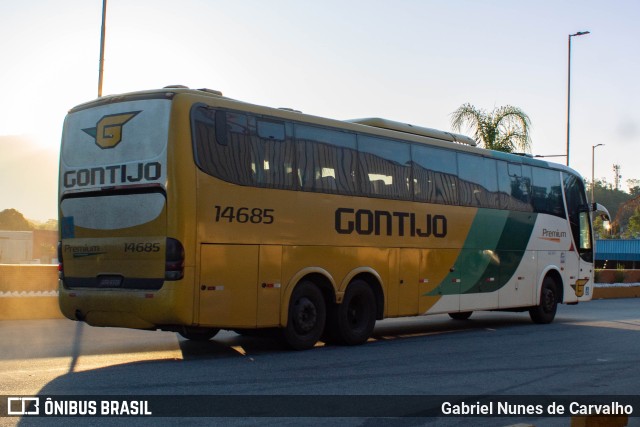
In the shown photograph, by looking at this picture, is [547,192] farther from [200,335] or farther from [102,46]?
[102,46]

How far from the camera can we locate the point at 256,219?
12.5 meters

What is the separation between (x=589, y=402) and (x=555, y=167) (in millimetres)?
12078

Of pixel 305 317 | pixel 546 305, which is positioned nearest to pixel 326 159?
pixel 305 317

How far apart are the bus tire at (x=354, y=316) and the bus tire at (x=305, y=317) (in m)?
0.36

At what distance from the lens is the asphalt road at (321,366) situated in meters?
9.13

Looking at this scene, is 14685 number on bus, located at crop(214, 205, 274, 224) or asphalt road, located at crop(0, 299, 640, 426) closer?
asphalt road, located at crop(0, 299, 640, 426)

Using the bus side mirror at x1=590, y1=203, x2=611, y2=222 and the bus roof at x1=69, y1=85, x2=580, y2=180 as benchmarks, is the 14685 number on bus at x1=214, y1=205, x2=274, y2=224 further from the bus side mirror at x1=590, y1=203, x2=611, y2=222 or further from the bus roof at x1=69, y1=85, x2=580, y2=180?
the bus side mirror at x1=590, y1=203, x2=611, y2=222

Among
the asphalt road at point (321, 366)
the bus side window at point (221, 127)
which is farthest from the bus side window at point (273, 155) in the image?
the asphalt road at point (321, 366)

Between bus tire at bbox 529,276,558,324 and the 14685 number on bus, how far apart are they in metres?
9.19

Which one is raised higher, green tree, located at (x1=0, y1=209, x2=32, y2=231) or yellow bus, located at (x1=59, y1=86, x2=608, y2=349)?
green tree, located at (x1=0, y1=209, x2=32, y2=231)

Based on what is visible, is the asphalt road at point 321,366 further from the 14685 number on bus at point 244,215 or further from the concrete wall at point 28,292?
the 14685 number on bus at point 244,215

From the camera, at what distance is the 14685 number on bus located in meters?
11.9

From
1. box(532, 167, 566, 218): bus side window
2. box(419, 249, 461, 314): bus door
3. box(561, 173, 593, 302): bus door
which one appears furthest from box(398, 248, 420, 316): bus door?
box(561, 173, 593, 302): bus door

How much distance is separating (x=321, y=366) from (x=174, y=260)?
2.32m
